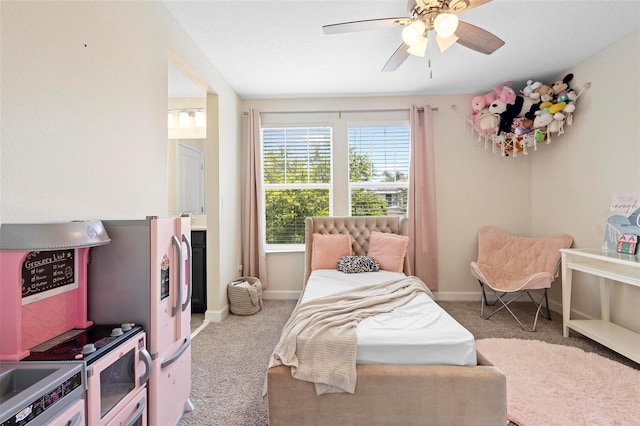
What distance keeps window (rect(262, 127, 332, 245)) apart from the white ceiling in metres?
0.57

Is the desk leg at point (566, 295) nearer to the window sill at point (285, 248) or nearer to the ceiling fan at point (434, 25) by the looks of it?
the ceiling fan at point (434, 25)

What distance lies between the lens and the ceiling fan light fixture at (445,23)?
1602 millimetres

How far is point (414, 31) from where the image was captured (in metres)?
1.71

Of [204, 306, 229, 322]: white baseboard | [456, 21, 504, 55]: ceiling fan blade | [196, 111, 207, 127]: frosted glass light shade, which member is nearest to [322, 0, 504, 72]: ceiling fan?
[456, 21, 504, 55]: ceiling fan blade

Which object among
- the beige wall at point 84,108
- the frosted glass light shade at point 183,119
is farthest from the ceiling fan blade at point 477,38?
the frosted glass light shade at point 183,119

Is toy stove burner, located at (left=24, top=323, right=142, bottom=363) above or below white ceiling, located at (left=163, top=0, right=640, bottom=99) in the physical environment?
below

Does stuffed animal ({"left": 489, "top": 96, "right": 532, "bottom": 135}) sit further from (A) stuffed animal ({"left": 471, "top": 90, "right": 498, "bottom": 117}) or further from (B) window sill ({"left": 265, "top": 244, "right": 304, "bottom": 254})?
(B) window sill ({"left": 265, "top": 244, "right": 304, "bottom": 254})

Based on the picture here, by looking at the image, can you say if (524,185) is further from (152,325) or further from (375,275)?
(152,325)

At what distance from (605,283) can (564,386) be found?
1.32m

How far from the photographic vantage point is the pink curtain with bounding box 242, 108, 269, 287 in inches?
150

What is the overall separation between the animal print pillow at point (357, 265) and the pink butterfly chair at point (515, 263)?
1128mm

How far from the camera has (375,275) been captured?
2984mm

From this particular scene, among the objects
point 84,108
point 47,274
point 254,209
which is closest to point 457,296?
point 254,209

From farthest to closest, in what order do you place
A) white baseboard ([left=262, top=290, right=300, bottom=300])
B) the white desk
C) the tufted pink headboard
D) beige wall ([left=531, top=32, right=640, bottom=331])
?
white baseboard ([left=262, top=290, right=300, bottom=300]) → the tufted pink headboard → beige wall ([left=531, top=32, right=640, bottom=331]) → the white desk
